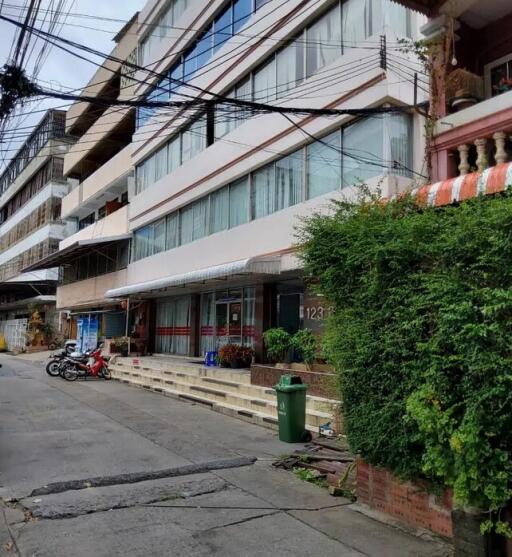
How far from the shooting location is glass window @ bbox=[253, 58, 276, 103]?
16.1 metres

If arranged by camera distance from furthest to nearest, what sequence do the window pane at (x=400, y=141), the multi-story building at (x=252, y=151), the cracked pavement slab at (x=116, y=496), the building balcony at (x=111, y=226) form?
the building balcony at (x=111, y=226), the multi-story building at (x=252, y=151), the window pane at (x=400, y=141), the cracked pavement slab at (x=116, y=496)

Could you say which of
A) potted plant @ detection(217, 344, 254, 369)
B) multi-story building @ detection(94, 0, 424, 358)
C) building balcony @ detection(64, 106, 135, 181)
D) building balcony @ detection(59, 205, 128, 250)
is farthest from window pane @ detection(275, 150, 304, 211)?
building balcony @ detection(64, 106, 135, 181)

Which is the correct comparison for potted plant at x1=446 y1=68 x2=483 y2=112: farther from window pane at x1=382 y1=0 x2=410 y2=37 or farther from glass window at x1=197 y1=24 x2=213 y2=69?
glass window at x1=197 y1=24 x2=213 y2=69

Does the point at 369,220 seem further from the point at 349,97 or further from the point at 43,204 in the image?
the point at 43,204

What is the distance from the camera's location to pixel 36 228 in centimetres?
4309

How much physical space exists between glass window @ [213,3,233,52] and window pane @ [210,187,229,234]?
16.9 ft

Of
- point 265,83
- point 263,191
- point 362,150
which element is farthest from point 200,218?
point 362,150

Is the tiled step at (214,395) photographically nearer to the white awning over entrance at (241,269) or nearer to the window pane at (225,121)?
the white awning over entrance at (241,269)

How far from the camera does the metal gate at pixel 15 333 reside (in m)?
41.1

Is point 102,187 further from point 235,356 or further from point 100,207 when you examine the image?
point 235,356

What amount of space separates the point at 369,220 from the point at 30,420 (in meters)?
8.79

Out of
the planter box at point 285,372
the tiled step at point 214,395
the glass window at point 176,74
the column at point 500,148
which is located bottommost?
the tiled step at point 214,395

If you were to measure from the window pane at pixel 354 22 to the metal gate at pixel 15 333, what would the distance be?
34.1 metres

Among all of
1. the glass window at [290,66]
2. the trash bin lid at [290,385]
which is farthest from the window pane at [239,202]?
the trash bin lid at [290,385]
